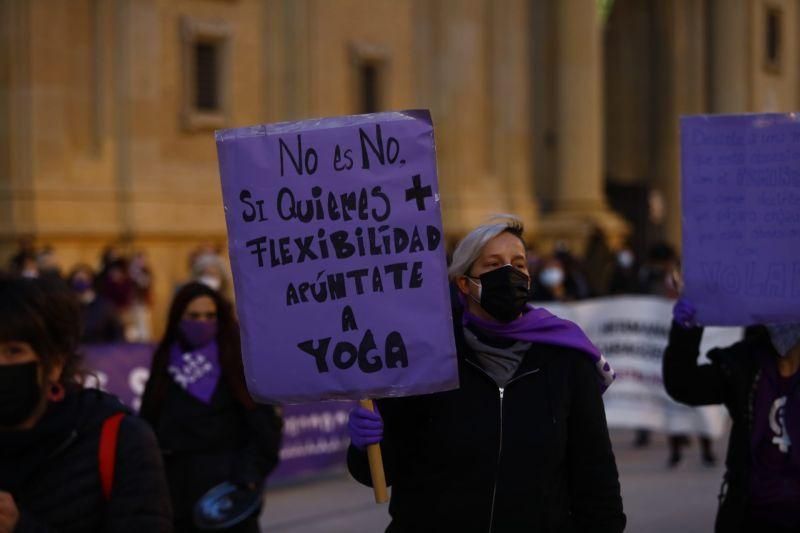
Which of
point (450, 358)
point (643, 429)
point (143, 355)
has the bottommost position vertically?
point (643, 429)

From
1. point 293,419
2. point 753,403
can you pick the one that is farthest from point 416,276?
point 293,419

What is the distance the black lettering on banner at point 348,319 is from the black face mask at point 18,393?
1.04m

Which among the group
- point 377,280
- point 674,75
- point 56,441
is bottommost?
point 56,441

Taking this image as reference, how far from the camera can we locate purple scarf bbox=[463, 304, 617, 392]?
14.5ft

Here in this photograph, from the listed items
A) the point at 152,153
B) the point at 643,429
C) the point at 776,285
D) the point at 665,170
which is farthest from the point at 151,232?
the point at 665,170

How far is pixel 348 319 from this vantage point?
439cm

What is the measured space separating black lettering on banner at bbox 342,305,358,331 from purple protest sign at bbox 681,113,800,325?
72.0 inches

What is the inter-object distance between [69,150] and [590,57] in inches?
523

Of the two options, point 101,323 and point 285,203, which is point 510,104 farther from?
point 285,203

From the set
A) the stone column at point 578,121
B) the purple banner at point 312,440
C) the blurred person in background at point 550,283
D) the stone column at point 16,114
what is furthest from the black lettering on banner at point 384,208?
the stone column at point 578,121

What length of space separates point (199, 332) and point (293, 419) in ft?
17.3

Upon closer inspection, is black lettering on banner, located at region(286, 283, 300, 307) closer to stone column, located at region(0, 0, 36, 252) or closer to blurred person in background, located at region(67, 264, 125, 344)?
blurred person in background, located at region(67, 264, 125, 344)

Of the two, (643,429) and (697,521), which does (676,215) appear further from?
(697,521)

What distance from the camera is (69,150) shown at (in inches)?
800
